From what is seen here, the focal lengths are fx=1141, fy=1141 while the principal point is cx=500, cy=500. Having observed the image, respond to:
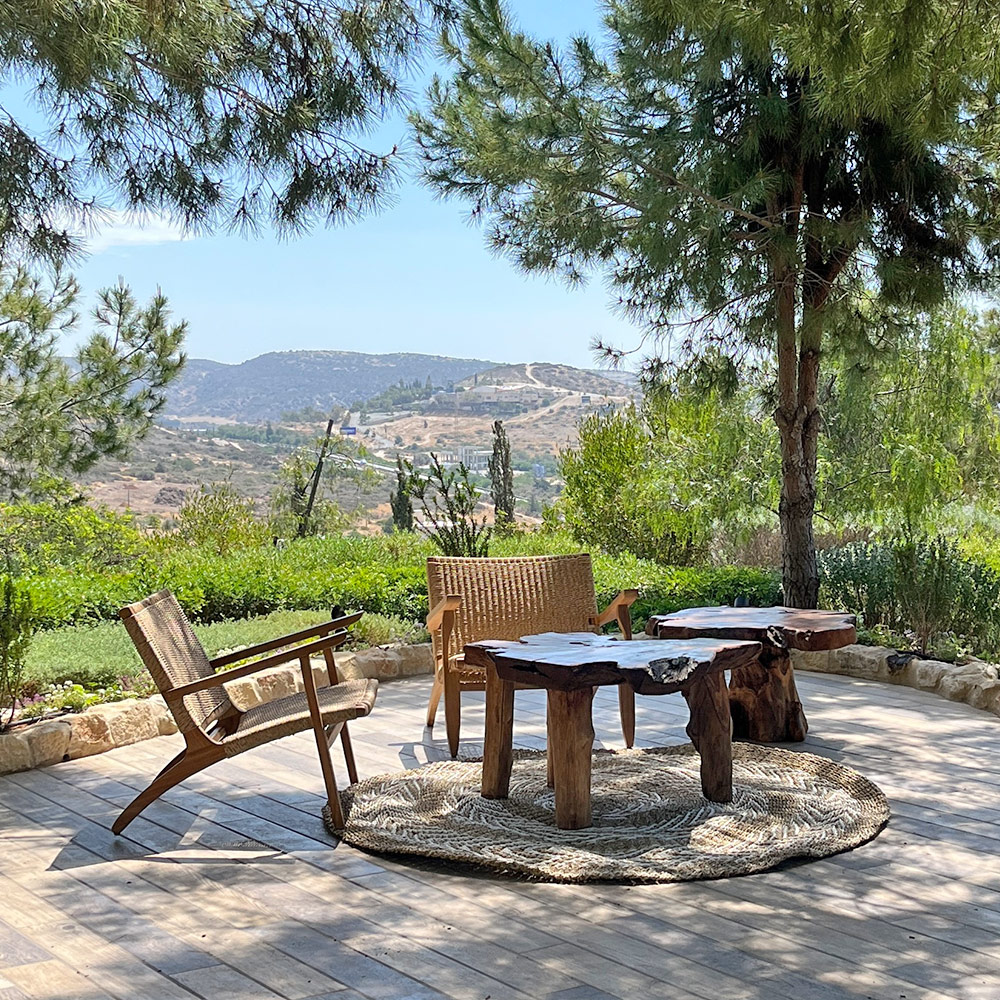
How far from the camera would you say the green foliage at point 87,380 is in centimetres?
930

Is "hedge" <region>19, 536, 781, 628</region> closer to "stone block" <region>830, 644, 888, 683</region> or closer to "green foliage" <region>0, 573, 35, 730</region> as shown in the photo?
"stone block" <region>830, 644, 888, 683</region>

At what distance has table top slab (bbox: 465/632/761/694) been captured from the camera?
3.48 m

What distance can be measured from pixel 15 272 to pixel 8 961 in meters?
8.57

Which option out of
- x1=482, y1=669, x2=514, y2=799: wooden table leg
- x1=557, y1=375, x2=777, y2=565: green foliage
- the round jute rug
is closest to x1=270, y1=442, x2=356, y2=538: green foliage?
x1=557, y1=375, x2=777, y2=565: green foliage

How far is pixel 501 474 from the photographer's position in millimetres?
13422

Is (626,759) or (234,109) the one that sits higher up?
(234,109)

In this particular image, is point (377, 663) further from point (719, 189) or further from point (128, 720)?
point (719, 189)

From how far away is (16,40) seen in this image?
3479mm

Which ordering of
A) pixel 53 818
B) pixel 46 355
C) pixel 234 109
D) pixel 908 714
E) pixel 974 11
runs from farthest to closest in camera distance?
pixel 46 355 → pixel 908 714 → pixel 234 109 → pixel 53 818 → pixel 974 11

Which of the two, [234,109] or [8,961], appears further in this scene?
[234,109]

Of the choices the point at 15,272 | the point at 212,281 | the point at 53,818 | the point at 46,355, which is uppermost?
the point at 212,281

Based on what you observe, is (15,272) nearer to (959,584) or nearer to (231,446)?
(959,584)

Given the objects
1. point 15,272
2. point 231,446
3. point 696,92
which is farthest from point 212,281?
point 696,92

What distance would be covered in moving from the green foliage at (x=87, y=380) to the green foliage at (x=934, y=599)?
19.7ft
